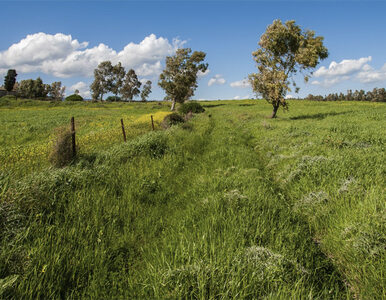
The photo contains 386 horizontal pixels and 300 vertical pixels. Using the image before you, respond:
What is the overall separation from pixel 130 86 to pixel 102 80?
13.4 meters

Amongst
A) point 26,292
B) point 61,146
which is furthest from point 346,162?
point 61,146

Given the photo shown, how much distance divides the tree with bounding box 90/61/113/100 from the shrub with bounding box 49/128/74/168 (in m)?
96.0

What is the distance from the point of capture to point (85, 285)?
2615 millimetres

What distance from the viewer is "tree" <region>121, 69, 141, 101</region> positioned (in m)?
99.2

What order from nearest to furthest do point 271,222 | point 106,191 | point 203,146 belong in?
point 271,222
point 106,191
point 203,146

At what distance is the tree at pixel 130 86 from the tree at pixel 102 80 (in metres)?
7.67

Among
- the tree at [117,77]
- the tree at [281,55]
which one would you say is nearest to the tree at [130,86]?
the tree at [117,77]

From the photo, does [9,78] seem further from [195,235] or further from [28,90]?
[195,235]

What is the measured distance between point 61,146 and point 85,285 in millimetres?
5183

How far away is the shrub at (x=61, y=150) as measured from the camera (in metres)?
6.47

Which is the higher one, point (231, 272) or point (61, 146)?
point (61, 146)

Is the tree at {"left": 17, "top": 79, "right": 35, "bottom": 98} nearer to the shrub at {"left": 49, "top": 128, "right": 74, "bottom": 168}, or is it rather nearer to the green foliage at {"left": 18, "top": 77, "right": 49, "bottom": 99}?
the green foliage at {"left": 18, "top": 77, "right": 49, "bottom": 99}

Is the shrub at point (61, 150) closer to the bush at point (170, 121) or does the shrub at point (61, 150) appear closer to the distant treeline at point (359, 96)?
the bush at point (170, 121)

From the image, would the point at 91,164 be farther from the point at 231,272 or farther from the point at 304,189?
the point at 304,189
